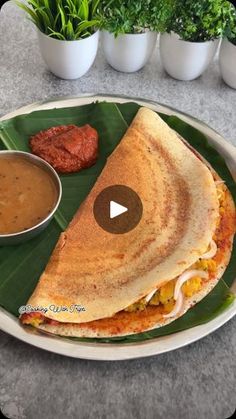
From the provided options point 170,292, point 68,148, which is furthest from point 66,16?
point 170,292

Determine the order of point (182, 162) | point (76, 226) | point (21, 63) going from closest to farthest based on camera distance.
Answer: point (76, 226)
point (182, 162)
point (21, 63)

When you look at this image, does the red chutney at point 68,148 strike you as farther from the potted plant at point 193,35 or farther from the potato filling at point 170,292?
the potted plant at point 193,35

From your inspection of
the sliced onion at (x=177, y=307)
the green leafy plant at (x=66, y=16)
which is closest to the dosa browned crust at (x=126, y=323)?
the sliced onion at (x=177, y=307)

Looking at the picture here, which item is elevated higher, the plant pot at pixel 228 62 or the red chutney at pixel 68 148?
the plant pot at pixel 228 62

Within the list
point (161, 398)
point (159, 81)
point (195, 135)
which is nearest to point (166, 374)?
point (161, 398)

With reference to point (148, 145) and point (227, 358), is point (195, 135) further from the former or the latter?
point (227, 358)

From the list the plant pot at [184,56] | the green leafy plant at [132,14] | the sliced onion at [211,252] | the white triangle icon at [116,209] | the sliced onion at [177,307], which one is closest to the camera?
the sliced onion at [177,307]
